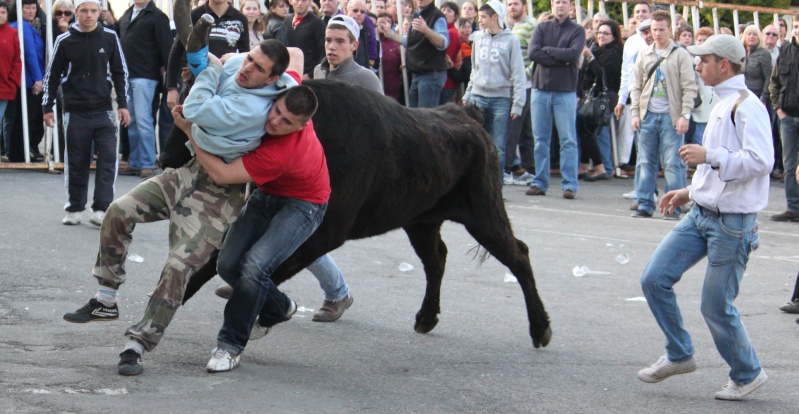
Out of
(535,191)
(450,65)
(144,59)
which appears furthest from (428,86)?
(144,59)

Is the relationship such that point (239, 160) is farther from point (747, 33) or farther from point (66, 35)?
point (747, 33)

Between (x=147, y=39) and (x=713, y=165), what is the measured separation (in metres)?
8.92

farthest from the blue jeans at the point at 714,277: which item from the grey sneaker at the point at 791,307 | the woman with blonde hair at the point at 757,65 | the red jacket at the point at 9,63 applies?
the woman with blonde hair at the point at 757,65

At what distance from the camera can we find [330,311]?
23.2ft

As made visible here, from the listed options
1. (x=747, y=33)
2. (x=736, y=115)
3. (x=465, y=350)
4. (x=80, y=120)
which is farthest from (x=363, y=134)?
(x=747, y=33)

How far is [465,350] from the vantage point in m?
6.50

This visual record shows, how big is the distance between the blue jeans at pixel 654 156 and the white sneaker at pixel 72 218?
19.5 feet

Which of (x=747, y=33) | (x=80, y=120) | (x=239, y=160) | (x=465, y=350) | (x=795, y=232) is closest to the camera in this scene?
(x=239, y=160)

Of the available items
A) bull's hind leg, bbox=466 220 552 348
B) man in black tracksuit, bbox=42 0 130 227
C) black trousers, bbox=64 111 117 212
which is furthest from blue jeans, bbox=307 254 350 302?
black trousers, bbox=64 111 117 212

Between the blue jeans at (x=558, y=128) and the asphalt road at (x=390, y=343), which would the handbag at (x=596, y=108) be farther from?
the asphalt road at (x=390, y=343)

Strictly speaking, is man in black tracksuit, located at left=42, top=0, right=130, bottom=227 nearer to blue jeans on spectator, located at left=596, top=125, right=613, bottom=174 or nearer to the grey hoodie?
the grey hoodie

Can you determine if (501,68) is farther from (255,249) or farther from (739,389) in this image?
(255,249)

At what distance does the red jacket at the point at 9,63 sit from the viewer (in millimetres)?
13219

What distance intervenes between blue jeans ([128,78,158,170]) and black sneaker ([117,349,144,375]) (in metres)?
8.26
